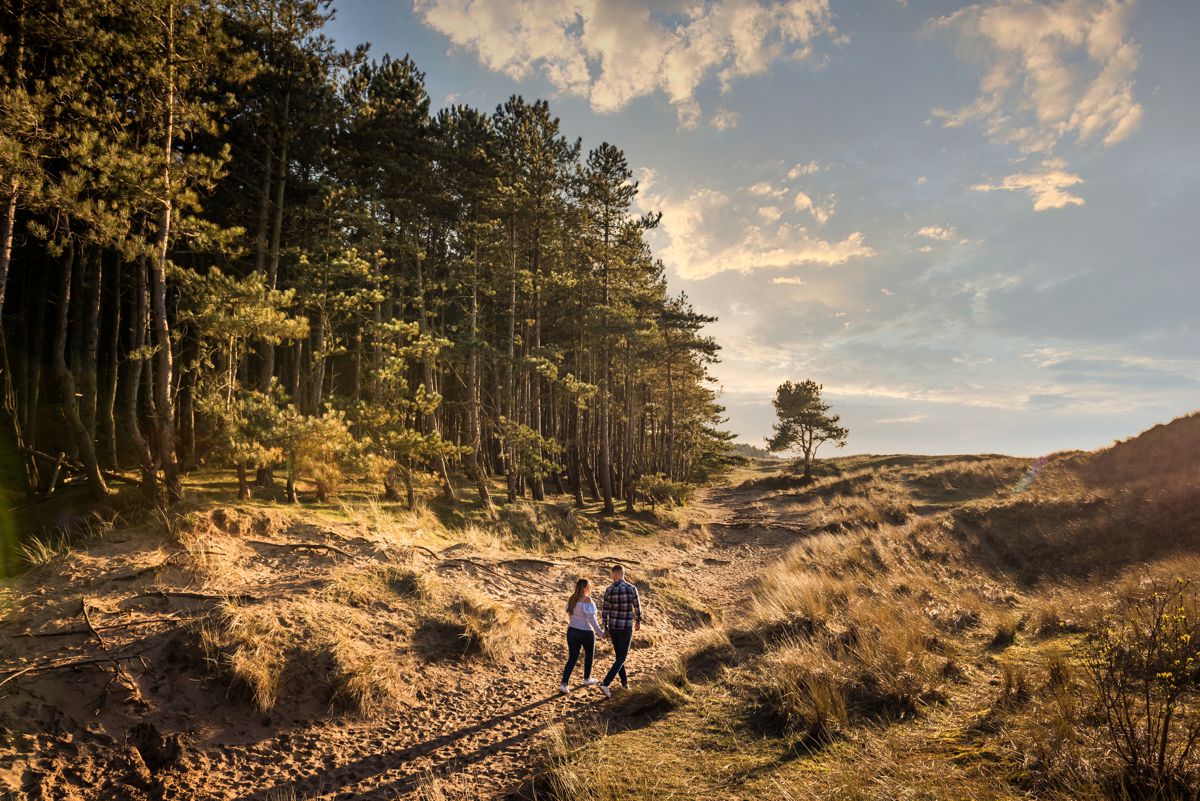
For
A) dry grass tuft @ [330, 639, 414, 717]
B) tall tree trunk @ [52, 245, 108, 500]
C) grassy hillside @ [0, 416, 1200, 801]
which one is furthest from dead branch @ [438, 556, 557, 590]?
tall tree trunk @ [52, 245, 108, 500]

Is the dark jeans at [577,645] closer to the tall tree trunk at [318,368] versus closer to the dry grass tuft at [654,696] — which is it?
the dry grass tuft at [654,696]

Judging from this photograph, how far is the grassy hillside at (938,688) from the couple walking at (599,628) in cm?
78

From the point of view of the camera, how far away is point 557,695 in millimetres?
8227

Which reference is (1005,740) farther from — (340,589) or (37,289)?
(37,289)

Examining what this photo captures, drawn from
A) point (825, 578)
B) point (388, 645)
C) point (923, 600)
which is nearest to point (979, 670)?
point (923, 600)

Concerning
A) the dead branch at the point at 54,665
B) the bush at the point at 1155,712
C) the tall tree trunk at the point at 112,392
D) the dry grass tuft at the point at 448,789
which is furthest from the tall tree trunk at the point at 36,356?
the bush at the point at 1155,712

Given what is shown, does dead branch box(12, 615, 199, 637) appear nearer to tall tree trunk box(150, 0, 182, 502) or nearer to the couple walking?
tall tree trunk box(150, 0, 182, 502)

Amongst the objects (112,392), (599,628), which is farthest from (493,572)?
(112,392)

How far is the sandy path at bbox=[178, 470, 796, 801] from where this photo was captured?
575 cm

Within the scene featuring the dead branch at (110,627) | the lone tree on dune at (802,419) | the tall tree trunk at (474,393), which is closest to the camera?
the dead branch at (110,627)

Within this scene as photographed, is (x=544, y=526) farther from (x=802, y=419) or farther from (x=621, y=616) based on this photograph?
(x=802, y=419)

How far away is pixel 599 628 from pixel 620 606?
520 millimetres

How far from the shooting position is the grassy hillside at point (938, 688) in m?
4.45

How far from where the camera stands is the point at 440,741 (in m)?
6.76
